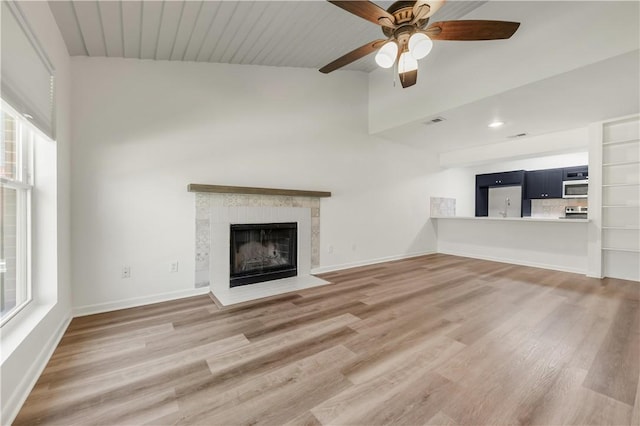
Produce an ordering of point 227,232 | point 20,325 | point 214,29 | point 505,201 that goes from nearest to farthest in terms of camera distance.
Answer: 1. point 20,325
2. point 214,29
3. point 227,232
4. point 505,201

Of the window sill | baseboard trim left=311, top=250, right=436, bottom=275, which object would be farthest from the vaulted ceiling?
baseboard trim left=311, top=250, right=436, bottom=275

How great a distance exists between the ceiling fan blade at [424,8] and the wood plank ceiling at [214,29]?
1014 mm

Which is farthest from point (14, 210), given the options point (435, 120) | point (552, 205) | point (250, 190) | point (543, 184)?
point (552, 205)

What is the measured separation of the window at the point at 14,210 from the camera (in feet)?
5.13

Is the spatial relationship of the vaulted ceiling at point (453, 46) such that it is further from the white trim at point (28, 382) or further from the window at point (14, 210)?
the white trim at point (28, 382)

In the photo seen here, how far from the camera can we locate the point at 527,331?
214 centimetres

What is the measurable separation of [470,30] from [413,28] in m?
0.43

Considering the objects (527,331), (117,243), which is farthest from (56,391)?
(527,331)

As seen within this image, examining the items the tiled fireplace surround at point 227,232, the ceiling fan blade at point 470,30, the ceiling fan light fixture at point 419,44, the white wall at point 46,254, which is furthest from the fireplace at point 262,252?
the ceiling fan blade at point 470,30

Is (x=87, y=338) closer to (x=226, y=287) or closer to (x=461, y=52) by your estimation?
(x=226, y=287)

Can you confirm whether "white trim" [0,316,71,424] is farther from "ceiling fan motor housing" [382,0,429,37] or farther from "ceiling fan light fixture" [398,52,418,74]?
"ceiling fan light fixture" [398,52,418,74]

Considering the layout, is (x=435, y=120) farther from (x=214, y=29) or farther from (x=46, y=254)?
(x=46, y=254)

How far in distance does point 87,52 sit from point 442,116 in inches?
162

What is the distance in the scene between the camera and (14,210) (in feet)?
5.66
